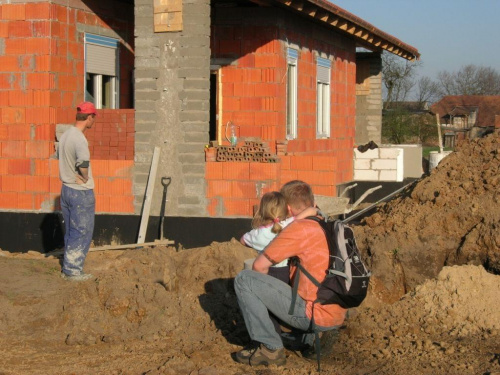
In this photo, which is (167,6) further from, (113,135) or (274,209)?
(274,209)

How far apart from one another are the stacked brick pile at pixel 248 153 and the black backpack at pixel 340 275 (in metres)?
4.78

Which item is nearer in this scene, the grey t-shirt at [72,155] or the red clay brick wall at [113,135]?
the grey t-shirt at [72,155]

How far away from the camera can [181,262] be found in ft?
29.3

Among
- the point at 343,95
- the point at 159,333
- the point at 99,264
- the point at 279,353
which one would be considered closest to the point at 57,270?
the point at 99,264

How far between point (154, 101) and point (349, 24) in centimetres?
546

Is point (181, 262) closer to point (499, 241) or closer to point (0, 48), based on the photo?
point (499, 241)

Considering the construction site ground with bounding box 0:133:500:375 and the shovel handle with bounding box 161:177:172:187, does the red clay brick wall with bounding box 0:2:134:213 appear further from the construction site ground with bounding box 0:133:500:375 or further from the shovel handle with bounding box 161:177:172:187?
the construction site ground with bounding box 0:133:500:375

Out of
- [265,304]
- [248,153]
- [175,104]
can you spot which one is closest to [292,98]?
[248,153]

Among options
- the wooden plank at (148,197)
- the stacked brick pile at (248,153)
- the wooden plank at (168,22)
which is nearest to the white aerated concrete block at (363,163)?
the stacked brick pile at (248,153)

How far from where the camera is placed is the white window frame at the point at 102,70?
1220cm

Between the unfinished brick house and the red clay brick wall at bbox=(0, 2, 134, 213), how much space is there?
0.05 feet

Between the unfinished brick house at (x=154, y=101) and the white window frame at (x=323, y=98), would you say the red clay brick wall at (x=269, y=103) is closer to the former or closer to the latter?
the unfinished brick house at (x=154, y=101)

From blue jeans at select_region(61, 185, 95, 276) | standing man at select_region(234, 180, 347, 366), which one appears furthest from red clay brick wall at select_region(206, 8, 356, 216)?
standing man at select_region(234, 180, 347, 366)

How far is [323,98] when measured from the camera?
15781 mm
